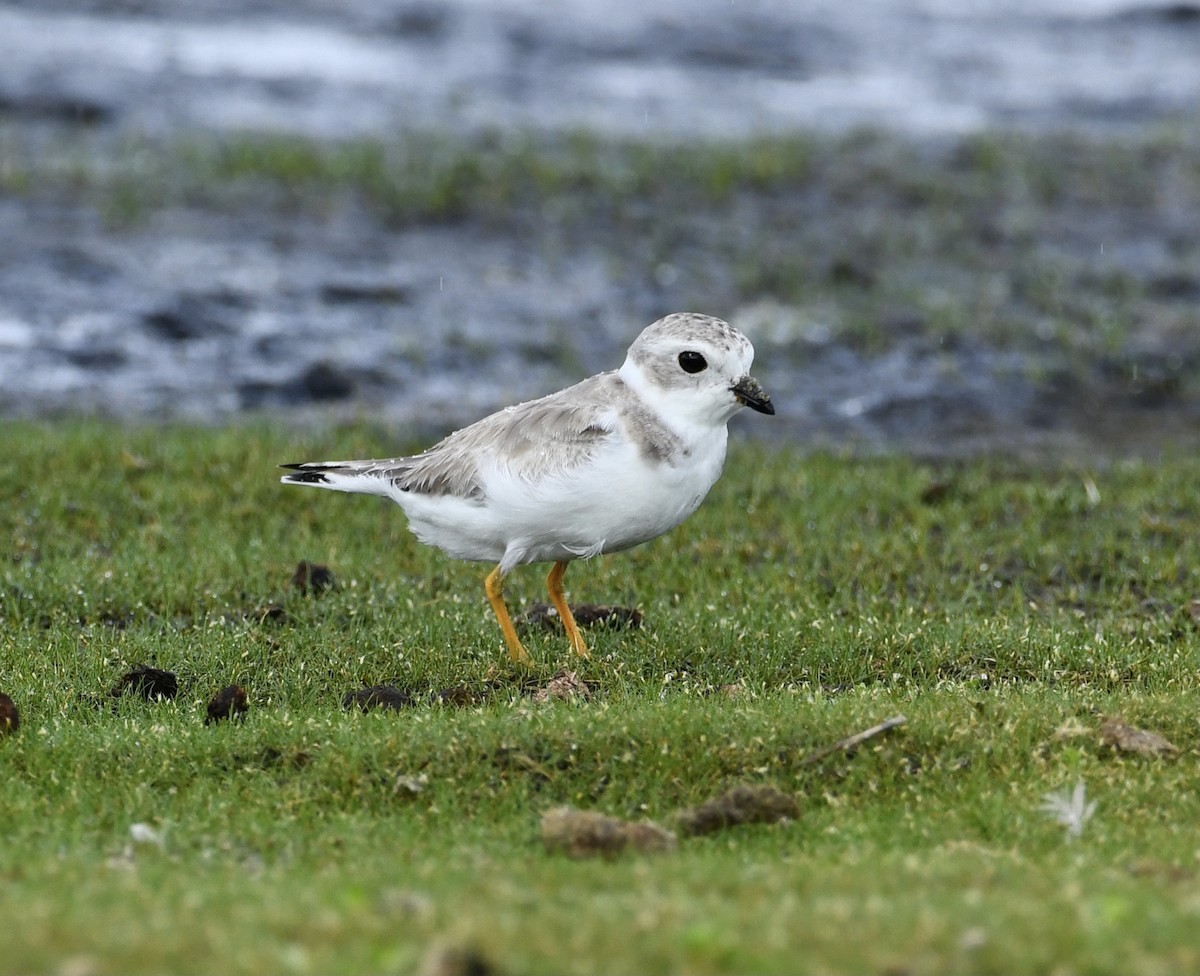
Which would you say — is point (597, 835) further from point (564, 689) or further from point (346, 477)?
point (346, 477)

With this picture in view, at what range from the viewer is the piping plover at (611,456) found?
32.3 ft

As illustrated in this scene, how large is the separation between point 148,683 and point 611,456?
10.7 ft

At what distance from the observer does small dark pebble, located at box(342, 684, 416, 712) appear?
9984 millimetres

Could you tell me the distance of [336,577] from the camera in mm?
12414

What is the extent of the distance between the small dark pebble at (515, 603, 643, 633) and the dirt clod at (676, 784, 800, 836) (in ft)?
10.3

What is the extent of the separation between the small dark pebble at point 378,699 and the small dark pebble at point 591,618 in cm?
151

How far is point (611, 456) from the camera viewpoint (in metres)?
9.84

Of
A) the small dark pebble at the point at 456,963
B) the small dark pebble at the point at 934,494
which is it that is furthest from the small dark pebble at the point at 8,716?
the small dark pebble at the point at 934,494

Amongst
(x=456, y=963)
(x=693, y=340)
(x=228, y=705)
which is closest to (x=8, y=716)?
(x=228, y=705)

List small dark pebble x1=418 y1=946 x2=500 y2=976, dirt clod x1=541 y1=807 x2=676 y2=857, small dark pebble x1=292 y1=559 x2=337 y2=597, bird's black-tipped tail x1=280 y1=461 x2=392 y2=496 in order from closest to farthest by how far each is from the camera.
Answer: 1. small dark pebble x1=418 y1=946 x2=500 y2=976
2. dirt clod x1=541 y1=807 x2=676 y2=857
3. bird's black-tipped tail x1=280 y1=461 x2=392 y2=496
4. small dark pebble x1=292 y1=559 x2=337 y2=597

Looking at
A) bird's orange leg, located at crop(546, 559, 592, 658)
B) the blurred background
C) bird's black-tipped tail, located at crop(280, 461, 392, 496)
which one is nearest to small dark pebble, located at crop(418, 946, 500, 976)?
bird's orange leg, located at crop(546, 559, 592, 658)

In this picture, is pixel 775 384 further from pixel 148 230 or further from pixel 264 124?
pixel 264 124

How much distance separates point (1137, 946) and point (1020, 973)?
1.52ft

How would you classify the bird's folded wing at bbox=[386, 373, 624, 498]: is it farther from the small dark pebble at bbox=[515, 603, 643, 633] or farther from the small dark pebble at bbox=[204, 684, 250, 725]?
the small dark pebble at bbox=[204, 684, 250, 725]
